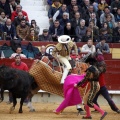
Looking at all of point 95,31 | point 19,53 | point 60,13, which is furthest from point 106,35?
point 19,53

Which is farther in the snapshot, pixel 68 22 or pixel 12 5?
pixel 12 5

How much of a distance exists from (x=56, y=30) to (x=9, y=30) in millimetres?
1338

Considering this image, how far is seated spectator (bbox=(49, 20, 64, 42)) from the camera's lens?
898 inches

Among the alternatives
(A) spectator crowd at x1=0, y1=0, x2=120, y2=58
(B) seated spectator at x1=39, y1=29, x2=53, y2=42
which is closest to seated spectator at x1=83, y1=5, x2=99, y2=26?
(A) spectator crowd at x1=0, y1=0, x2=120, y2=58

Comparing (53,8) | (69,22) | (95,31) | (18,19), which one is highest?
(53,8)

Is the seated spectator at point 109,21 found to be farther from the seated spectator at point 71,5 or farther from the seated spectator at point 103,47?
the seated spectator at point 103,47

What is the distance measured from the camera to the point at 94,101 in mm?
18781

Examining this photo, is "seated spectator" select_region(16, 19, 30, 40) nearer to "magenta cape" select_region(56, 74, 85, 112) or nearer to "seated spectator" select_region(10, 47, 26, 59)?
"seated spectator" select_region(10, 47, 26, 59)

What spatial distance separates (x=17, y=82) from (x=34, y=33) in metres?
4.28

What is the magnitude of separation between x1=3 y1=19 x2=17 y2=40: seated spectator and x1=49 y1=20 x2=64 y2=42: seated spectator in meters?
1.12

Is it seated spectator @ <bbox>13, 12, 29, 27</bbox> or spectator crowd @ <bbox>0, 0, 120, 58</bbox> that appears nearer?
spectator crowd @ <bbox>0, 0, 120, 58</bbox>

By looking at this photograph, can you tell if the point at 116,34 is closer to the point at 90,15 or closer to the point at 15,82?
the point at 90,15

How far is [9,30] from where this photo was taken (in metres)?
22.3

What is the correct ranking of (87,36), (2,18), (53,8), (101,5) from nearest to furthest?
(2,18), (87,36), (53,8), (101,5)
